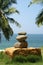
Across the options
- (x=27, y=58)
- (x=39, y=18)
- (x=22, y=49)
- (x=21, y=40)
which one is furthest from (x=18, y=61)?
(x=39, y=18)

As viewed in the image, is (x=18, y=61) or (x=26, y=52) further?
(x=26, y=52)

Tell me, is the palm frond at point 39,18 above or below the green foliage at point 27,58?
above

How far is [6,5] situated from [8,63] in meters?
8.37

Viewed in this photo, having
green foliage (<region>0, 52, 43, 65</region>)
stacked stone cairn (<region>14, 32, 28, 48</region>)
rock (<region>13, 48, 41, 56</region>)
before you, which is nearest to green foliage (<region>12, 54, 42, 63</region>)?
green foliage (<region>0, 52, 43, 65</region>)

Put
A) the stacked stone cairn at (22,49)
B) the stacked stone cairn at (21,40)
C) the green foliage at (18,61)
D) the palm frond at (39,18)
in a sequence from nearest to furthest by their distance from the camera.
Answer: the green foliage at (18,61)
the stacked stone cairn at (22,49)
the stacked stone cairn at (21,40)
the palm frond at (39,18)

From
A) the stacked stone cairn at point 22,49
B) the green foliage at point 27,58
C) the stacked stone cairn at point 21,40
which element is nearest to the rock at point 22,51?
the stacked stone cairn at point 22,49

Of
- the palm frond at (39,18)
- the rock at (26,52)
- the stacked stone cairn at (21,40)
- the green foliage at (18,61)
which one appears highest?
the palm frond at (39,18)

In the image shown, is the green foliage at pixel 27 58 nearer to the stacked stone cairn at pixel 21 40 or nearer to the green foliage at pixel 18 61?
the green foliage at pixel 18 61

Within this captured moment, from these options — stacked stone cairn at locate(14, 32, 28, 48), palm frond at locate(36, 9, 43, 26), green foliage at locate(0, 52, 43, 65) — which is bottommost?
green foliage at locate(0, 52, 43, 65)

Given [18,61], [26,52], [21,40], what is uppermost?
[21,40]

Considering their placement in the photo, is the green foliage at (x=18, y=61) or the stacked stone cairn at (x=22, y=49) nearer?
the green foliage at (x=18, y=61)

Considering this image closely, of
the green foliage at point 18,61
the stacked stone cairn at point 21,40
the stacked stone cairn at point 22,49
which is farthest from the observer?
the stacked stone cairn at point 21,40

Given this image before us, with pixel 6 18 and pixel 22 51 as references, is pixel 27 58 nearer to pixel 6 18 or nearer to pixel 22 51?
pixel 22 51

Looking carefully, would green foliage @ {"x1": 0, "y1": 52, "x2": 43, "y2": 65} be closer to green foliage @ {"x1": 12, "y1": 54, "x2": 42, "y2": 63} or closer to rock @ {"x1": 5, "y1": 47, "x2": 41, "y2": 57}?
green foliage @ {"x1": 12, "y1": 54, "x2": 42, "y2": 63}
